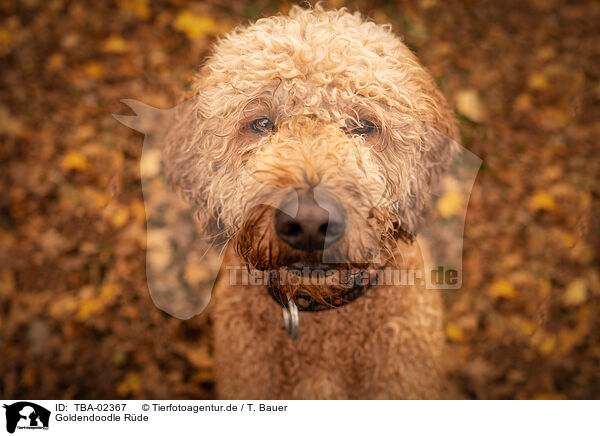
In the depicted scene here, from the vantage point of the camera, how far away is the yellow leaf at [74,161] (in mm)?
2525

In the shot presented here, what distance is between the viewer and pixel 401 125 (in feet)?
4.17

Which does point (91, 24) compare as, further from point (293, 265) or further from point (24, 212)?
point (293, 265)

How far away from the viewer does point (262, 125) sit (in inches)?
50.2

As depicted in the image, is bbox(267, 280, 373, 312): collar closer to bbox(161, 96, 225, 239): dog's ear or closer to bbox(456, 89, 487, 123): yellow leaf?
bbox(161, 96, 225, 239): dog's ear

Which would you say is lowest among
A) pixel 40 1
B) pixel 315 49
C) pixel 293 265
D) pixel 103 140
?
pixel 293 265

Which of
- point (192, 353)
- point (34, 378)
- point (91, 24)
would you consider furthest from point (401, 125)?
point (34, 378)

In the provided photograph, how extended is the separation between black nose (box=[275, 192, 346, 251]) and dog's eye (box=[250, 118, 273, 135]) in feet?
1.13

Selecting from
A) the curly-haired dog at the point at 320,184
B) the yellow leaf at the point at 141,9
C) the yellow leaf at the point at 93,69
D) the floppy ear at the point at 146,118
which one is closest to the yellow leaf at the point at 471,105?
the curly-haired dog at the point at 320,184

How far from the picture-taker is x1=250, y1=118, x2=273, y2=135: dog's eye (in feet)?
4.15

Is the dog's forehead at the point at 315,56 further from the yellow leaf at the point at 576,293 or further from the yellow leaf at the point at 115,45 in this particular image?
the yellow leaf at the point at 576,293

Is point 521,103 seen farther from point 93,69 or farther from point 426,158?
point 93,69

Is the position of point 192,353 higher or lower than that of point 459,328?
lower

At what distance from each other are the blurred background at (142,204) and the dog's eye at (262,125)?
1061 millimetres

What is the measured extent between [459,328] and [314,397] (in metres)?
1.26
